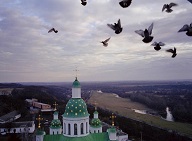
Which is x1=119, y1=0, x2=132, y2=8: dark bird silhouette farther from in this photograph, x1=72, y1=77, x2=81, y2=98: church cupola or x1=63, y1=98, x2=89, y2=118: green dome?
x1=72, y1=77, x2=81, y2=98: church cupola

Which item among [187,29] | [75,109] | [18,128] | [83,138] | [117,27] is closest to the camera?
[187,29]

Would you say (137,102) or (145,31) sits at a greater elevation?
(145,31)

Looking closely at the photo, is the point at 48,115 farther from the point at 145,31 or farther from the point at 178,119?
the point at 145,31

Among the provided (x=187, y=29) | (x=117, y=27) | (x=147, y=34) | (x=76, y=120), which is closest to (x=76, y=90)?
(x=76, y=120)

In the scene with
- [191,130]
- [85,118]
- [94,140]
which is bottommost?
[191,130]

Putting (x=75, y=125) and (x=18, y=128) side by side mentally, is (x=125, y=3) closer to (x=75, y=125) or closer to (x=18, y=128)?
(x=75, y=125)

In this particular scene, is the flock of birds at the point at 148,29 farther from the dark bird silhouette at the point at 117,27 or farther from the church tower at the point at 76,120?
the church tower at the point at 76,120

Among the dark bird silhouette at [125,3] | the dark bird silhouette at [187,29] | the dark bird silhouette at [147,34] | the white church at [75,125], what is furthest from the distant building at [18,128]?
the dark bird silhouette at [187,29]

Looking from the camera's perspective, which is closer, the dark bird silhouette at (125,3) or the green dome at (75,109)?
the dark bird silhouette at (125,3)

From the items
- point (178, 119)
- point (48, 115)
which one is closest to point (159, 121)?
point (178, 119)

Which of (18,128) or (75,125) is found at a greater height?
(75,125)

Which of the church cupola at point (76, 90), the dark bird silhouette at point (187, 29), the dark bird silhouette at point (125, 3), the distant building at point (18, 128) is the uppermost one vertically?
the dark bird silhouette at point (125, 3)
